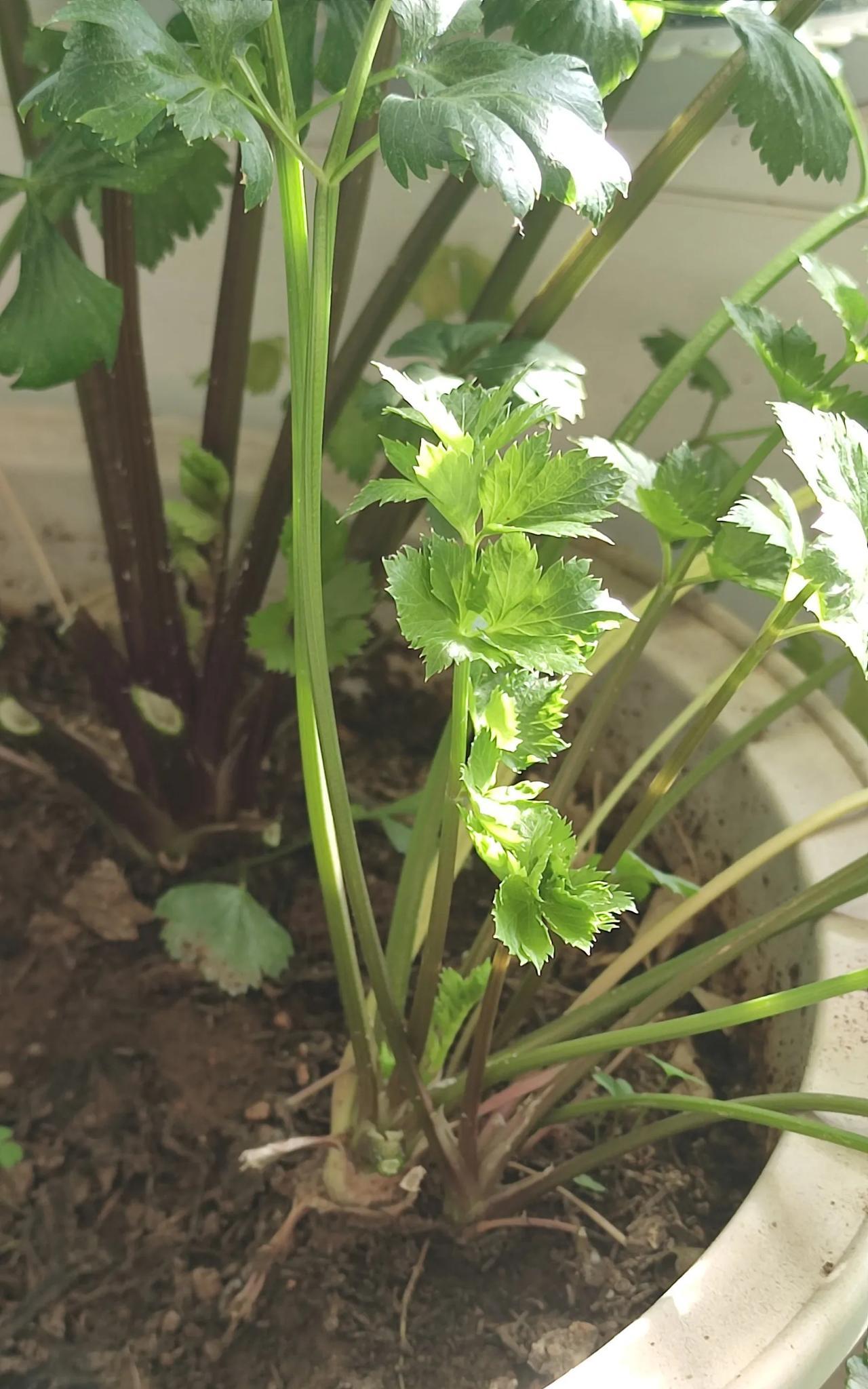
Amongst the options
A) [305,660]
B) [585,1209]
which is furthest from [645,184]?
[585,1209]

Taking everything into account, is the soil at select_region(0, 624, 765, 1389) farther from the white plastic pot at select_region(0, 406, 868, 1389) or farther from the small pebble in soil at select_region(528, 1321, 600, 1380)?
the white plastic pot at select_region(0, 406, 868, 1389)

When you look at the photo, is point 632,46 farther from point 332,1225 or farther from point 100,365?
point 332,1225

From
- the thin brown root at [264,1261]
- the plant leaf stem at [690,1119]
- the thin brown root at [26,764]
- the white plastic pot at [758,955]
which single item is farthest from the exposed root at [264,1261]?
the thin brown root at [26,764]

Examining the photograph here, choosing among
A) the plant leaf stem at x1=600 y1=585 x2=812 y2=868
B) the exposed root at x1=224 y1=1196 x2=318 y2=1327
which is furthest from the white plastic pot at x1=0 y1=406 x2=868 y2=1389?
the exposed root at x1=224 y1=1196 x2=318 y2=1327

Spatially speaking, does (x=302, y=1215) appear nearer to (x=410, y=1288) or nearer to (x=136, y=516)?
(x=410, y=1288)

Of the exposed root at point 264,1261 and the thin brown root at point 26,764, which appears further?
the thin brown root at point 26,764

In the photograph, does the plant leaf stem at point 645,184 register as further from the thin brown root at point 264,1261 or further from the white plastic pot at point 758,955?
the thin brown root at point 264,1261
